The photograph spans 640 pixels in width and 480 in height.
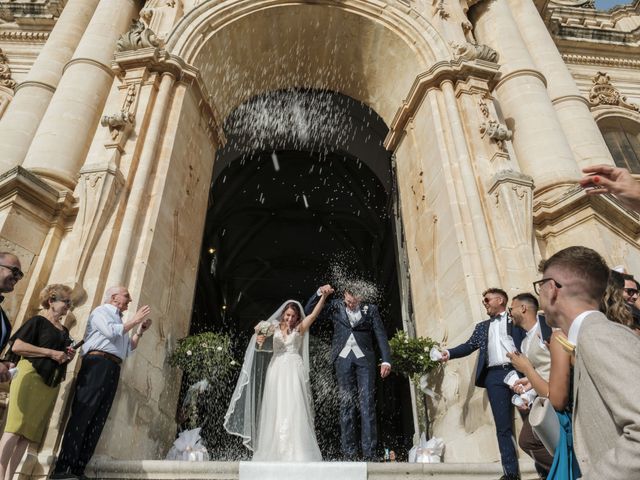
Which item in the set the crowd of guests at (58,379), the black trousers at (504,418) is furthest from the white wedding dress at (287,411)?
the black trousers at (504,418)

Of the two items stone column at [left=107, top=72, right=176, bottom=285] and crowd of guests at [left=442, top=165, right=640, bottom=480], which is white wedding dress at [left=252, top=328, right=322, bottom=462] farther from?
crowd of guests at [left=442, top=165, right=640, bottom=480]

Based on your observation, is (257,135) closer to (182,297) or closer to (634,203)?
(182,297)

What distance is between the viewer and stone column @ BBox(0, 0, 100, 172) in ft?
31.3

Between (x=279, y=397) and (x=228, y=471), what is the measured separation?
1.22 meters

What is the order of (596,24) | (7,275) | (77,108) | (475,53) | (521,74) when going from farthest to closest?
(596,24) → (521,74) → (475,53) → (77,108) → (7,275)

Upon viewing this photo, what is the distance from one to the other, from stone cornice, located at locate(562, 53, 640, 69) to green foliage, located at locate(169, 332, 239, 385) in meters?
13.1

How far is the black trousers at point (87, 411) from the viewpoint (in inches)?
166

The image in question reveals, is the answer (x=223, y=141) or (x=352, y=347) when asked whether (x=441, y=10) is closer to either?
(x=223, y=141)

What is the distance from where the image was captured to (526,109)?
30.2 feet

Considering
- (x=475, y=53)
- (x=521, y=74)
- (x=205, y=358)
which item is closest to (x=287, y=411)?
(x=205, y=358)

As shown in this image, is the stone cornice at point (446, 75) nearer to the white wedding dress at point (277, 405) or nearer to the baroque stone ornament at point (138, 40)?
the baroque stone ornament at point (138, 40)

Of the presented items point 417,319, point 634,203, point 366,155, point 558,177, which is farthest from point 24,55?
point 634,203

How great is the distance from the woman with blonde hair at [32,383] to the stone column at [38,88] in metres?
6.47

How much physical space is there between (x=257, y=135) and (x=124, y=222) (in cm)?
841
